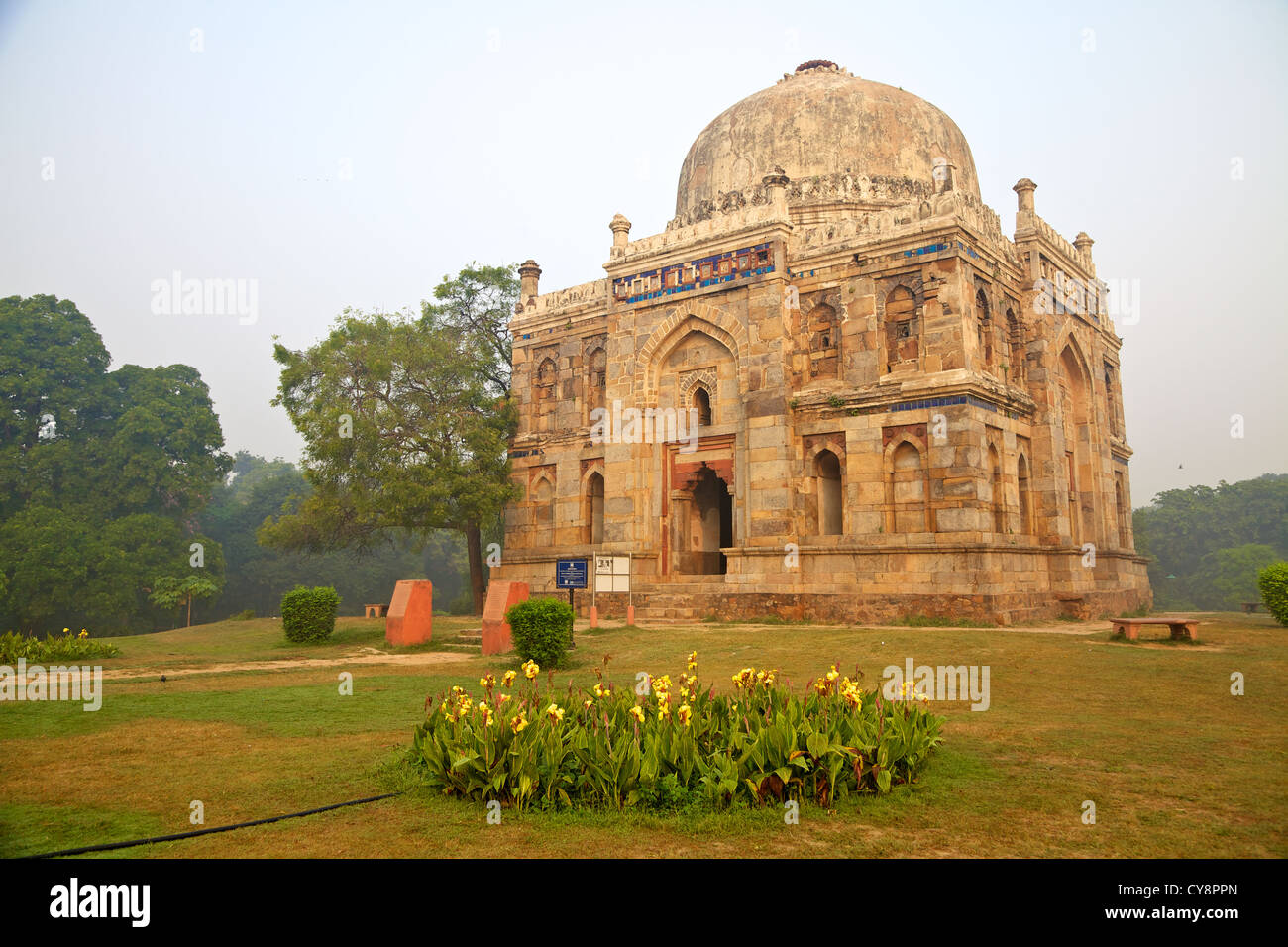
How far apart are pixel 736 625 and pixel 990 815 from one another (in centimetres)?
1343

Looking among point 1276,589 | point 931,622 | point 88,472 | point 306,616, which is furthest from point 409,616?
point 88,472

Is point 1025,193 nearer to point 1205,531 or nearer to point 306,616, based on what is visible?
point 306,616

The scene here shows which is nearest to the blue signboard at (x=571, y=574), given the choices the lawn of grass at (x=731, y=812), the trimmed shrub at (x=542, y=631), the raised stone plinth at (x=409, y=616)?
the raised stone plinth at (x=409, y=616)

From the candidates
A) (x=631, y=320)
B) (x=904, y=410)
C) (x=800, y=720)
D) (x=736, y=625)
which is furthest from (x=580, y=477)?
(x=800, y=720)

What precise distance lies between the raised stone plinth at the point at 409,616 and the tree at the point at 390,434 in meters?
6.44

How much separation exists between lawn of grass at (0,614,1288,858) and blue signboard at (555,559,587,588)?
5.46m

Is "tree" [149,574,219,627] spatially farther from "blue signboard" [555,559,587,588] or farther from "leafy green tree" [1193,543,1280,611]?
"leafy green tree" [1193,543,1280,611]

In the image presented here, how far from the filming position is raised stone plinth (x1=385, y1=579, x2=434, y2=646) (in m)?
17.2

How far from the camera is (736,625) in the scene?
1864 cm

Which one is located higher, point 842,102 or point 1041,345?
point 842,102

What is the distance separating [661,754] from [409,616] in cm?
1272

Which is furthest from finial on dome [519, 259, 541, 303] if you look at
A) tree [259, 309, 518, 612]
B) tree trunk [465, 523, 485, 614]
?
tree trunk [465, 523, 485, 614]

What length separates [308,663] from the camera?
1460cm
